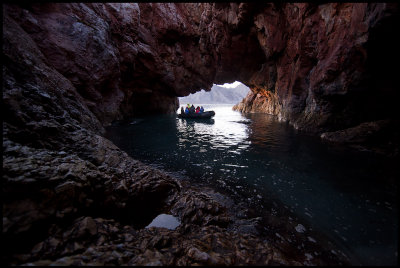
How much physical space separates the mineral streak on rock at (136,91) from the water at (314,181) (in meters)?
0.88

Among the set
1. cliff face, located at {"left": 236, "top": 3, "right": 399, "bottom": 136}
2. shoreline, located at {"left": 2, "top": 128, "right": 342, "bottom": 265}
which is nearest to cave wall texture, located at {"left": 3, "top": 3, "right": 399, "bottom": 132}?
cliff face, located at {"left": 236, "top": 3, "right": 399, "bottom": 136}

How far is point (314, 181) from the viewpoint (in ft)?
17.6

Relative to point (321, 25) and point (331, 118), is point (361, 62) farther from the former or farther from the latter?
point (321, 25)

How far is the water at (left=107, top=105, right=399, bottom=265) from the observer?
10.6ft

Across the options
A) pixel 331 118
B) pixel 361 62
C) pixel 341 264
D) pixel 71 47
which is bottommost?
pixel 341 264

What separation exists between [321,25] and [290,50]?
15.5 ft

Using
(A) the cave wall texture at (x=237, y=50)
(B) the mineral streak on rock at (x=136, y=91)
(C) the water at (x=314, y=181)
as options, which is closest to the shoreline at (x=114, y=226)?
(B) the mineral streak on rock at (x=136, y=91)

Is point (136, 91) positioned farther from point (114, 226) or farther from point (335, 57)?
point (114, 226)

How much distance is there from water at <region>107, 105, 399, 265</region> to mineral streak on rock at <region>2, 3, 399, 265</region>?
882mm

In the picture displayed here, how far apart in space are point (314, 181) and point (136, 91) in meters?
23.6

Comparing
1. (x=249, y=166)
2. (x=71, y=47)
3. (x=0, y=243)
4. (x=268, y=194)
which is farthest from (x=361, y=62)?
(x=71, y=47)

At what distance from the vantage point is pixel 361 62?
334 inches

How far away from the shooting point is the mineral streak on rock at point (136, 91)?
2.24 m

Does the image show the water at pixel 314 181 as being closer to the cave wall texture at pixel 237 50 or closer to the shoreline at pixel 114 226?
the shoreline at pixel 114 226
